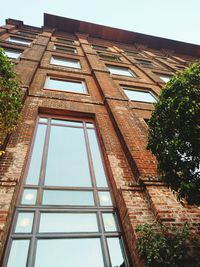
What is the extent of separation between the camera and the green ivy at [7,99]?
4.52 metres

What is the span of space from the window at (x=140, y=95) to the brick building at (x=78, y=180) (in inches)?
4.5

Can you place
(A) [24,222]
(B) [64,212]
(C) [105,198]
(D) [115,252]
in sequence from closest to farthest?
(D) [115,252] → (A) [24,222] → (B) [64,212] → (C) [105,198]

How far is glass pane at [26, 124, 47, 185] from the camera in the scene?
200 inches

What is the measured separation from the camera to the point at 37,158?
5648 mm

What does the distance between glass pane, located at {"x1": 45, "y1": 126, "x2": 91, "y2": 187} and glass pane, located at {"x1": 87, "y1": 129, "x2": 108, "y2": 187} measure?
22 centimetres

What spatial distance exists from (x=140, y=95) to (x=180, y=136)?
6.99m

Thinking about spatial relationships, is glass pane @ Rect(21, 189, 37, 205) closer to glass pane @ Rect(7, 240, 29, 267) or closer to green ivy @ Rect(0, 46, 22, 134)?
glass pane @ Rect(7, 240, 29, 267)

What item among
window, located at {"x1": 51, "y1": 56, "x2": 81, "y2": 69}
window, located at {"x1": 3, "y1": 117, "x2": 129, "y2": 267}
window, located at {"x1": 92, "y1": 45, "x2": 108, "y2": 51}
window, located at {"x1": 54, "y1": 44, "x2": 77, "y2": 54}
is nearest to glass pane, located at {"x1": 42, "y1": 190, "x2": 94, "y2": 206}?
window, located at {"x1": 3, "y1": 117, "x2": 129, "y2": 267}

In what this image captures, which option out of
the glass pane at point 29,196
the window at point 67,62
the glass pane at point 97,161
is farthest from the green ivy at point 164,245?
the window at point 67,62

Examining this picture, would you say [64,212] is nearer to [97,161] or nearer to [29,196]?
[29,196]

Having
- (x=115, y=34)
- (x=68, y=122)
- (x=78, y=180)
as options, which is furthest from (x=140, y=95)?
(x=115, y=34)

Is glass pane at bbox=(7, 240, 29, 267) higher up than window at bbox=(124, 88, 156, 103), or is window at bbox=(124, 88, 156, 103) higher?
window at bbox=(124, 88, 156, 103)

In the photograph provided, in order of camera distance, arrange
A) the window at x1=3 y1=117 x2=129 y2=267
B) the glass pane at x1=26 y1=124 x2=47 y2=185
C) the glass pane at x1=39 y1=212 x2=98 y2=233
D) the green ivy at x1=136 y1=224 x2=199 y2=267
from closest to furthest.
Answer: the green ivy at x1=136 y1=224 x2=199 y2=267 < the window at x1=3 y1=117 x2=129 y2=267 < the glass pane at x1=39 y1=212 x2=98 y2=233 < the glass pane at x1=26 y1=124 x2=47 y2=185

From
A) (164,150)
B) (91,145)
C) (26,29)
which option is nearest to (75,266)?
(164,150)
